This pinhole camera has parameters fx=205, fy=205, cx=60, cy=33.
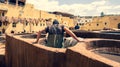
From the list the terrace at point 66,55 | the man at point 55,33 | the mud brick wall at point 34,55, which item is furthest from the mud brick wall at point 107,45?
the mud brick wall at point 34,55

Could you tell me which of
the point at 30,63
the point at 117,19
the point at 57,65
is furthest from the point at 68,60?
the point at 117,19

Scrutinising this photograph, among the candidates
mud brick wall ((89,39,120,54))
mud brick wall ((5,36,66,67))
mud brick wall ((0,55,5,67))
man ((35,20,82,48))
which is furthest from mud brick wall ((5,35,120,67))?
mud brick wall ((0,55,5,67))

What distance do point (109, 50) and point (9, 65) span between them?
381 cm

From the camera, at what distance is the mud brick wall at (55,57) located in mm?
3224

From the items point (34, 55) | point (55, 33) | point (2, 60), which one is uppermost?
point (55, 33)

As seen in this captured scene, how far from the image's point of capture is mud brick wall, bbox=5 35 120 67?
3.22 meters

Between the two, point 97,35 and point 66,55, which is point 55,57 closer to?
point 66,55

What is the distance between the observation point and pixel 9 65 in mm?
7691

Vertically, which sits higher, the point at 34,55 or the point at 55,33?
the point at 55,33

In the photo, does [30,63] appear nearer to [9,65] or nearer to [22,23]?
[9,65]

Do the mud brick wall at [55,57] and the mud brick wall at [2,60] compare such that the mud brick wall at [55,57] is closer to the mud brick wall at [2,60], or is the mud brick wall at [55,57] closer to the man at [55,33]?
the man at [55,33]

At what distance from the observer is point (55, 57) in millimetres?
4125

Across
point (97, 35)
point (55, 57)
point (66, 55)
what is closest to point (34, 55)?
point (55, 57)

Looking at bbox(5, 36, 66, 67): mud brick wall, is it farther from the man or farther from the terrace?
the man
